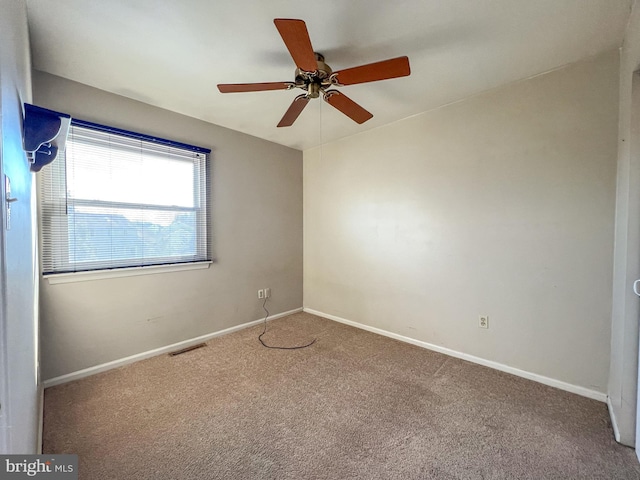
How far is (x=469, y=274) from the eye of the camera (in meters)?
2.47

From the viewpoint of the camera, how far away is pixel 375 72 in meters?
1.54

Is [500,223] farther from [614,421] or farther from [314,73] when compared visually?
[314,73]

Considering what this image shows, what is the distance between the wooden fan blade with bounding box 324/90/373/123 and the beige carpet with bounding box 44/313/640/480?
84.7 inches

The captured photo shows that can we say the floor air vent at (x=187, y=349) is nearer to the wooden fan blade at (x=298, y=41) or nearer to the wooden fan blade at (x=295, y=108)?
the wooden fan blade at (x=295, y=108)

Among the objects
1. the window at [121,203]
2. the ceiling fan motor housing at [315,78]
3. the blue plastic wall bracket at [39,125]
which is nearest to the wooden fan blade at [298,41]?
the ceiling fan motor housing at [315,78]

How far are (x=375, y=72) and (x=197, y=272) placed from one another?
8.34 ft

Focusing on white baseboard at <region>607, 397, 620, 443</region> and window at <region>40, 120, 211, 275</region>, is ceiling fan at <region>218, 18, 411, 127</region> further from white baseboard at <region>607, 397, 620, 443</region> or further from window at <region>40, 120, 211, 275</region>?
white baseboard at <region>607, 397, 620, 443</region>

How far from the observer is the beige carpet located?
1.39 m

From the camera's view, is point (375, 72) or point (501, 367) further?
point (501, 367)

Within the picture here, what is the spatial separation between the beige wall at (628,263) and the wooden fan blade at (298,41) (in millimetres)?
1766

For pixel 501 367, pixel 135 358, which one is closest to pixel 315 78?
pixel 501 367

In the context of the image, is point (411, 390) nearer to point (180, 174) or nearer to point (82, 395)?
point (82, 395)

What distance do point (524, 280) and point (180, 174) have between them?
337 centimetres

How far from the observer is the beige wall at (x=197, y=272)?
84.5 inches
